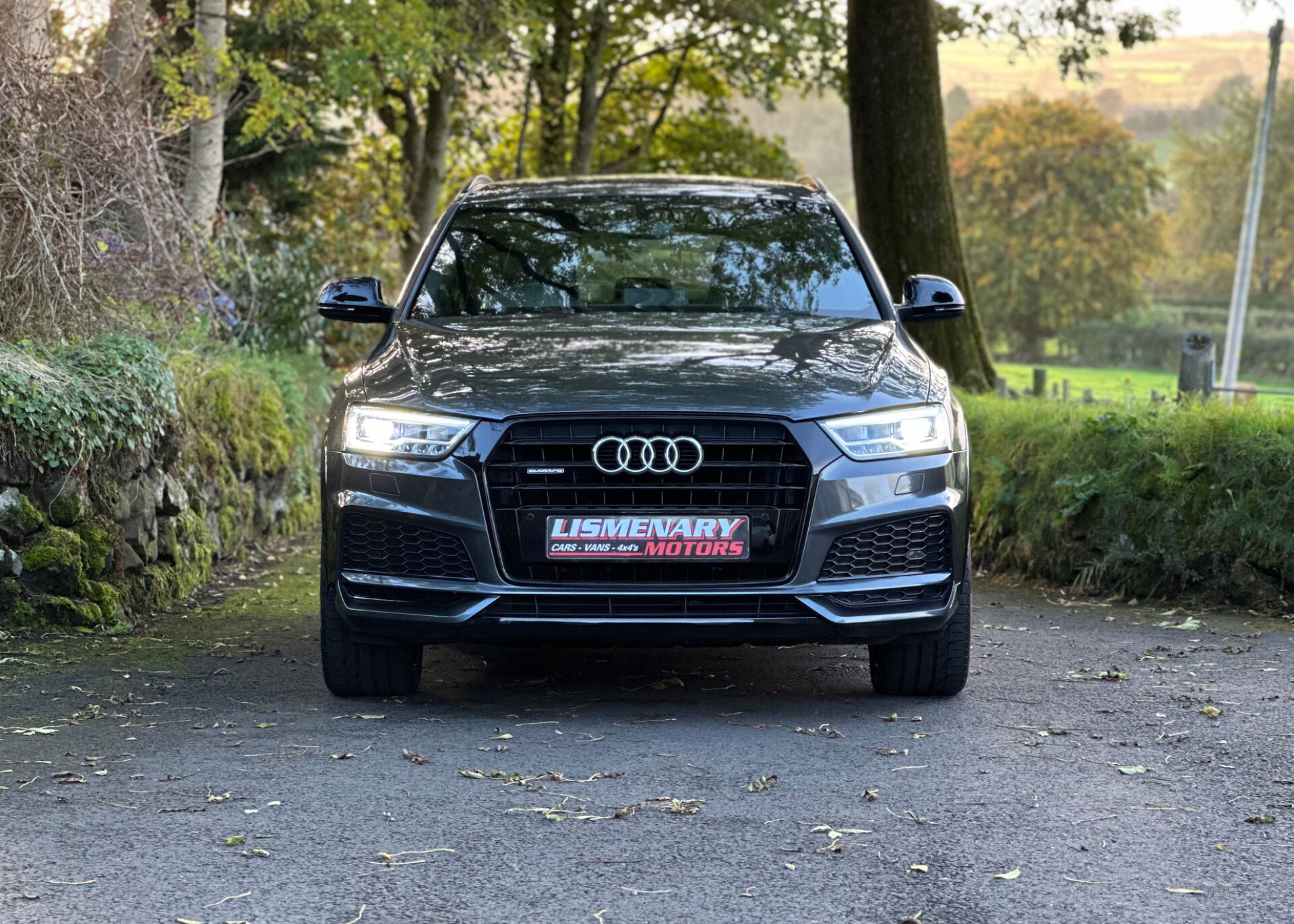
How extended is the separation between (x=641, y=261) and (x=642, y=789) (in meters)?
2.71

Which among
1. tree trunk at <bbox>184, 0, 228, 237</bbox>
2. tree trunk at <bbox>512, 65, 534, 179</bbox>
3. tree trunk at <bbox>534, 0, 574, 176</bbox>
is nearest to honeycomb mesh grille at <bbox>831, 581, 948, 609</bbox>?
tree trunk at <bbox>184, 0, 228, 237</bbox>

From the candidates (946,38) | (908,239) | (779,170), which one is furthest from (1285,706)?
(779,170)

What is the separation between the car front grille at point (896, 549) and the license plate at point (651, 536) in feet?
1.07

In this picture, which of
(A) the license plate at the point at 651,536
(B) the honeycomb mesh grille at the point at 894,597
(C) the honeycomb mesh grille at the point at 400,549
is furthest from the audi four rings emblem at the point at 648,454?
(B) the honeycomb mesh grille at the point at 894,597

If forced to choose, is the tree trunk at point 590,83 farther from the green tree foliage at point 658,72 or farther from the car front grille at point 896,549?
the car front grille at point 896,549

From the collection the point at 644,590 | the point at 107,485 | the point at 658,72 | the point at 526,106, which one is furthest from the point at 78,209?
the point at 658,72

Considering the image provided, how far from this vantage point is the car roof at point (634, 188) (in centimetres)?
722

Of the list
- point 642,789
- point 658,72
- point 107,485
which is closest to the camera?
point 642,789

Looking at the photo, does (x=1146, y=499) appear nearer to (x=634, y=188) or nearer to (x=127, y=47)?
(x=634, y=188)

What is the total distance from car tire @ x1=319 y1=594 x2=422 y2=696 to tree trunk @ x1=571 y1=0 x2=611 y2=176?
23313 millimetres

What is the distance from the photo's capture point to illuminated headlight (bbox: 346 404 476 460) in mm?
5309

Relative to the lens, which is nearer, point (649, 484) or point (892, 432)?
point (649, 484)

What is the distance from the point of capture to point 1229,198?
9888cm

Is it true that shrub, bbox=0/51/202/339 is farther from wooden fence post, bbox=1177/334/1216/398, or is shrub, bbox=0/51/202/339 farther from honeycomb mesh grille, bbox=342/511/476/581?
wooden fence post, bbox=1177/334/1216/398
